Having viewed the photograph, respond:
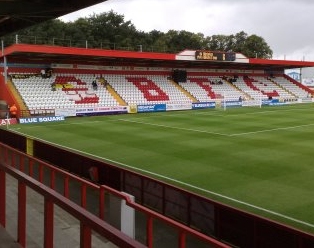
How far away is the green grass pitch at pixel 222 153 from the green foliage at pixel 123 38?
3620 centimetres

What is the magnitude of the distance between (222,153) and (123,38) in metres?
Result: 65.1

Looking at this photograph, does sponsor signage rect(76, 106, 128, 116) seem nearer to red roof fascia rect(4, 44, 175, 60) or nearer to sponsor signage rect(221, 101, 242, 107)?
red roof fascia rect(4, 44, 175, 60)

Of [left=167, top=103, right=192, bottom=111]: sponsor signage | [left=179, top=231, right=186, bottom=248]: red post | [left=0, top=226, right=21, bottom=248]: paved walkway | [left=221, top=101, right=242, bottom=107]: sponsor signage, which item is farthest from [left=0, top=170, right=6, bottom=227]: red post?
[left=221, top=101, right=242, bottom=107]: sponsor signage

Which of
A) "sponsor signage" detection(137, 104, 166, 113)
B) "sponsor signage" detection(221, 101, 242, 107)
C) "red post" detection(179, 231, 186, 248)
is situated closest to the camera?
"red post" detection(179, 231, 186, 248)

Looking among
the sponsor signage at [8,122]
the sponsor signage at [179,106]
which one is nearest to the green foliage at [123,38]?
the sponsor signage at [179,106]

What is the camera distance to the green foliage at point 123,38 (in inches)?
2746

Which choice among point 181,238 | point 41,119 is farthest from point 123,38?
point 181,238

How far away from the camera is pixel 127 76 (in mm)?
47344

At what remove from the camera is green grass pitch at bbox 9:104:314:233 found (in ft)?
36.6

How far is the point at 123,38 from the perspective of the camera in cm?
7944

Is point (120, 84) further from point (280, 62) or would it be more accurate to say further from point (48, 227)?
point (48, 227)

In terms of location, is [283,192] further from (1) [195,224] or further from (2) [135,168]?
(2) [135,168]

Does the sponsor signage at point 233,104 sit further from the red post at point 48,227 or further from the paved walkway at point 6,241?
the red post at point 48,227

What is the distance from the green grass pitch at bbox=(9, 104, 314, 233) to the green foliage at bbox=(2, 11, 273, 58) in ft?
119
